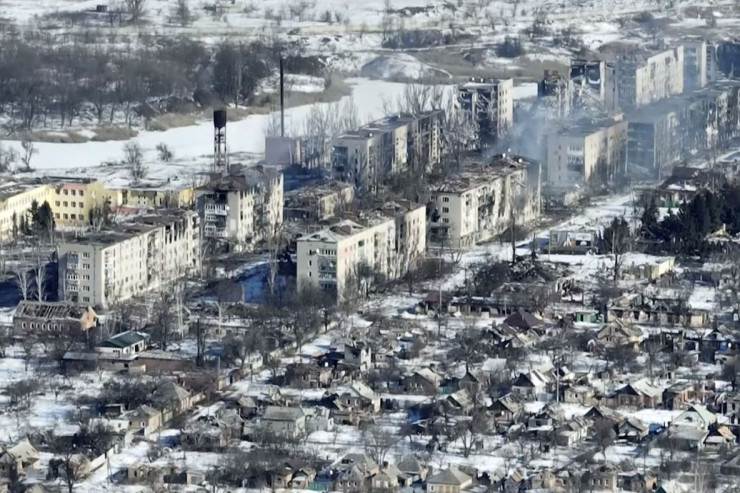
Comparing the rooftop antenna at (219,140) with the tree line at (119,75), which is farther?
the tree line at (119,75)

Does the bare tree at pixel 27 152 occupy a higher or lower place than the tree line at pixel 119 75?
lower

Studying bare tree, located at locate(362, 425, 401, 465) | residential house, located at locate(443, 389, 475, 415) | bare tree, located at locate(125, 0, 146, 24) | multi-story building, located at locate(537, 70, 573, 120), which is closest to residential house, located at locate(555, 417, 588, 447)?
residential house, located at locate(443, 389, 475, 415)

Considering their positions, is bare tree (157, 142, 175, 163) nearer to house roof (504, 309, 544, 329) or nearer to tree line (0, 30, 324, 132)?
tree line (0, 30, 324, 132)

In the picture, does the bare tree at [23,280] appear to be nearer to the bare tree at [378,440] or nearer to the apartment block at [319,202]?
the apartment block at [319,202]

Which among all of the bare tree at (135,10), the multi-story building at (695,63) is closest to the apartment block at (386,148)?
the multi-story building at (695,63)

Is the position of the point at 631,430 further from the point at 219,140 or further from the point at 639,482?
the point at 219,140

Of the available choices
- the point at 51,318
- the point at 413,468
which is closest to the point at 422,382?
the point at 413,468
